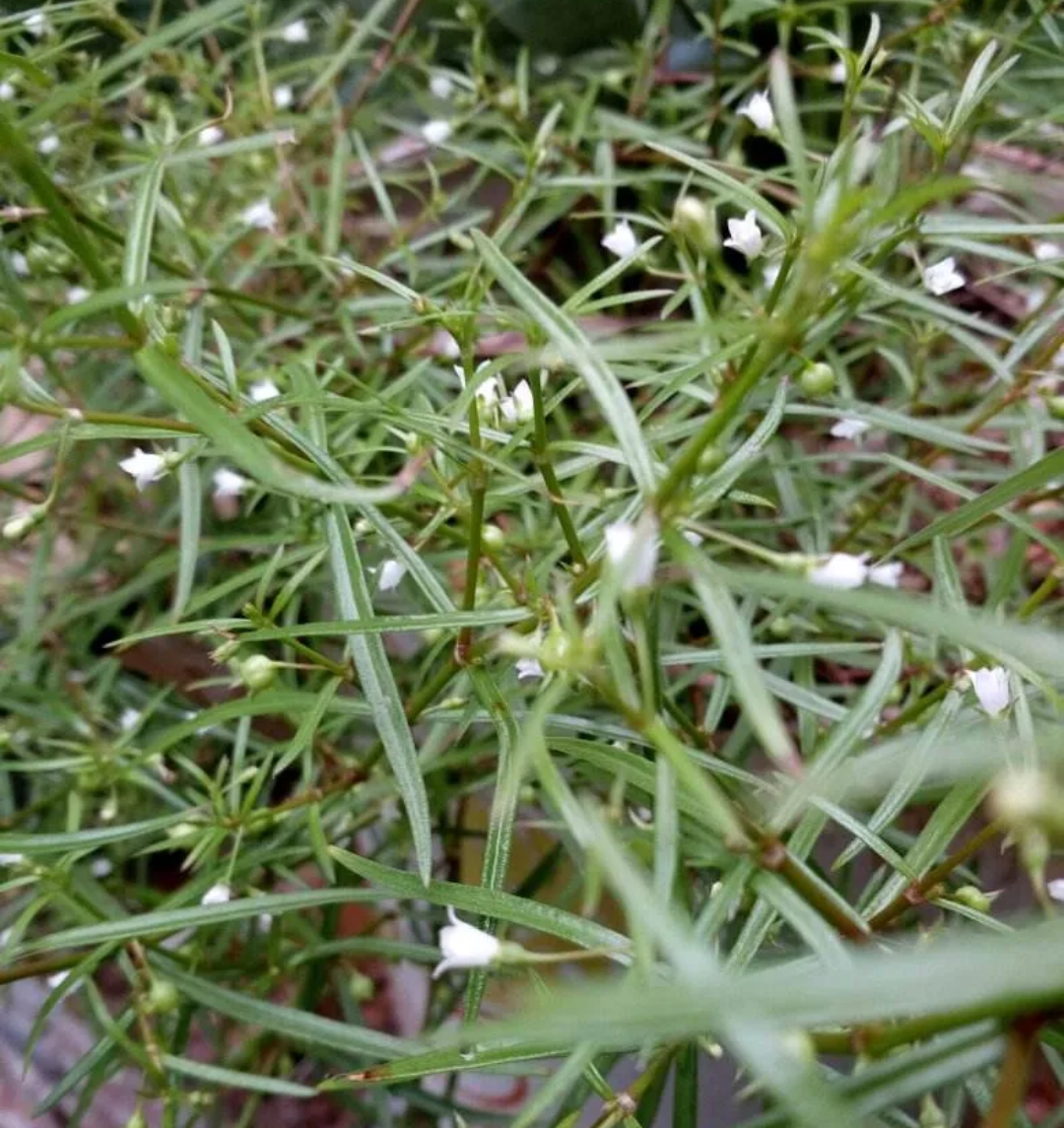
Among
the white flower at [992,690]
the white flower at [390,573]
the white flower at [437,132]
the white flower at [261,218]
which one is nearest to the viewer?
the white flower at [992,690]

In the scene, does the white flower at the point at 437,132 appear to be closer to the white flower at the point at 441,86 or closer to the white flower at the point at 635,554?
the white flower at the point at 441,86

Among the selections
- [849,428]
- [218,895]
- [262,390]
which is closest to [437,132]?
[262,390]

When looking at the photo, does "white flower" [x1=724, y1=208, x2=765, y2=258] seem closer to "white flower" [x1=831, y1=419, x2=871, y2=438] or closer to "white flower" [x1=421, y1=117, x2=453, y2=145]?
"white flower" [x1=831, y1=419, x2=871, y2=438]

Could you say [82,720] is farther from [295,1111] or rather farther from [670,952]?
[670,952]

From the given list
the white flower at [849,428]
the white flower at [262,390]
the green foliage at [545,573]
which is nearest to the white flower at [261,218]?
the green foliage at [545,573]

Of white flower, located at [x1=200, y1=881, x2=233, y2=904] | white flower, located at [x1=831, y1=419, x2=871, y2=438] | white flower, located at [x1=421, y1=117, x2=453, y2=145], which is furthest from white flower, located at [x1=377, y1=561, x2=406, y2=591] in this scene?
white flower, located at [x1=421, y1=117, x2=453, y2=145]

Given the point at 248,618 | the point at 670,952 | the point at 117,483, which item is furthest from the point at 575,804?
the point at 117,483

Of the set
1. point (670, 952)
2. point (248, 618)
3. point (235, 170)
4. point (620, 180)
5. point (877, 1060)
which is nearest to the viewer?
point (670, 952)
